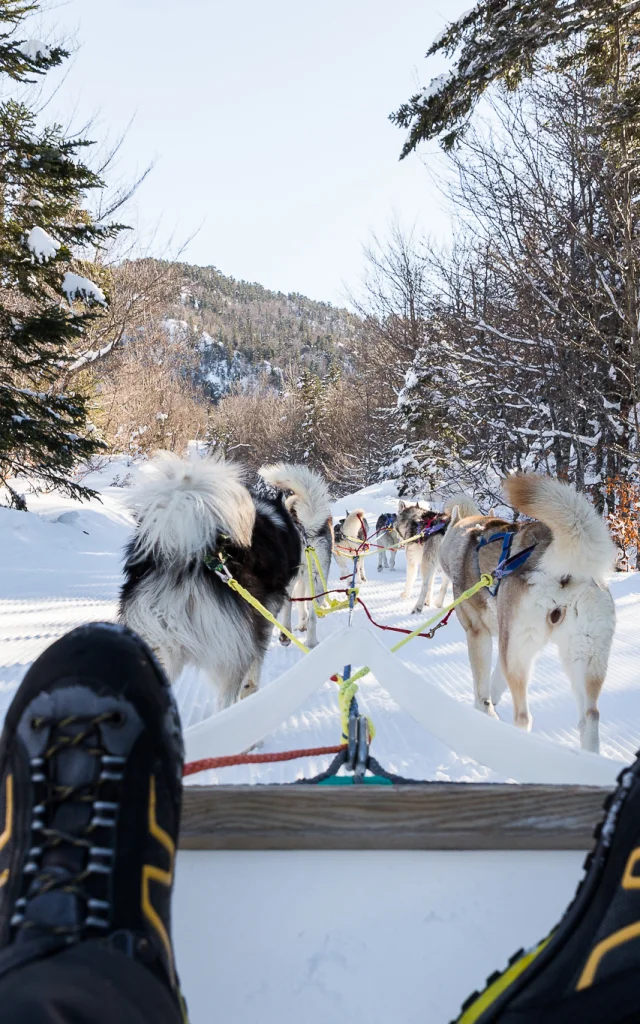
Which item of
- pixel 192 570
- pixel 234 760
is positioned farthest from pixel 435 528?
pixel 234 760

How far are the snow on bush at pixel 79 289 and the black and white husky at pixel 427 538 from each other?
614 cm

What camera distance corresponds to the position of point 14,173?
841 cm

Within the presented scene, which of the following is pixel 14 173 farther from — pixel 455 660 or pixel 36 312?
pixel 455 660

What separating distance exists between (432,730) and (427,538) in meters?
7.05

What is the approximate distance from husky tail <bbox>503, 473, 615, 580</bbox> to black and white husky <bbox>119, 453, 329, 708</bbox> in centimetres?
159

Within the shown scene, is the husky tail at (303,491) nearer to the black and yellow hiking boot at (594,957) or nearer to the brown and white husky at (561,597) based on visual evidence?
the brown and white husky at (561,597)

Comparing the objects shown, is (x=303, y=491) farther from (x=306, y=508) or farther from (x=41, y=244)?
(x=41, y=244)

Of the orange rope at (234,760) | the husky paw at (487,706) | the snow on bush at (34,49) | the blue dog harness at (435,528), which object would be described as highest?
the snow on bush at (34,49)

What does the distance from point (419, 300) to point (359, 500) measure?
8002 millimetres

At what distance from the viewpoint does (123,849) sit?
107 cm

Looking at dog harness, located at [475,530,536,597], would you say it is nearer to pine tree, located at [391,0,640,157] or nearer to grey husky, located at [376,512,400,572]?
pine tree, located at [391,0,640,157]

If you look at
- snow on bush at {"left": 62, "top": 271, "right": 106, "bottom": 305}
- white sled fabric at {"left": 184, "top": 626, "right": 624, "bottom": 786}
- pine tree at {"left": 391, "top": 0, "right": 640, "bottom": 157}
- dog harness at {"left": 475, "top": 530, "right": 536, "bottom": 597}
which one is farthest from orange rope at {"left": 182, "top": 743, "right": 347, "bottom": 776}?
snow on bush at {"left": 62, "top": 271, "right": 106, "bottom": 305}

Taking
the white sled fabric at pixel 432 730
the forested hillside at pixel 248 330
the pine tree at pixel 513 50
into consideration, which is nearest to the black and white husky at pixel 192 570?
the white sled fabric at pixel 432 730

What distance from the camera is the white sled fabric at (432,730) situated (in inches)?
66.4
